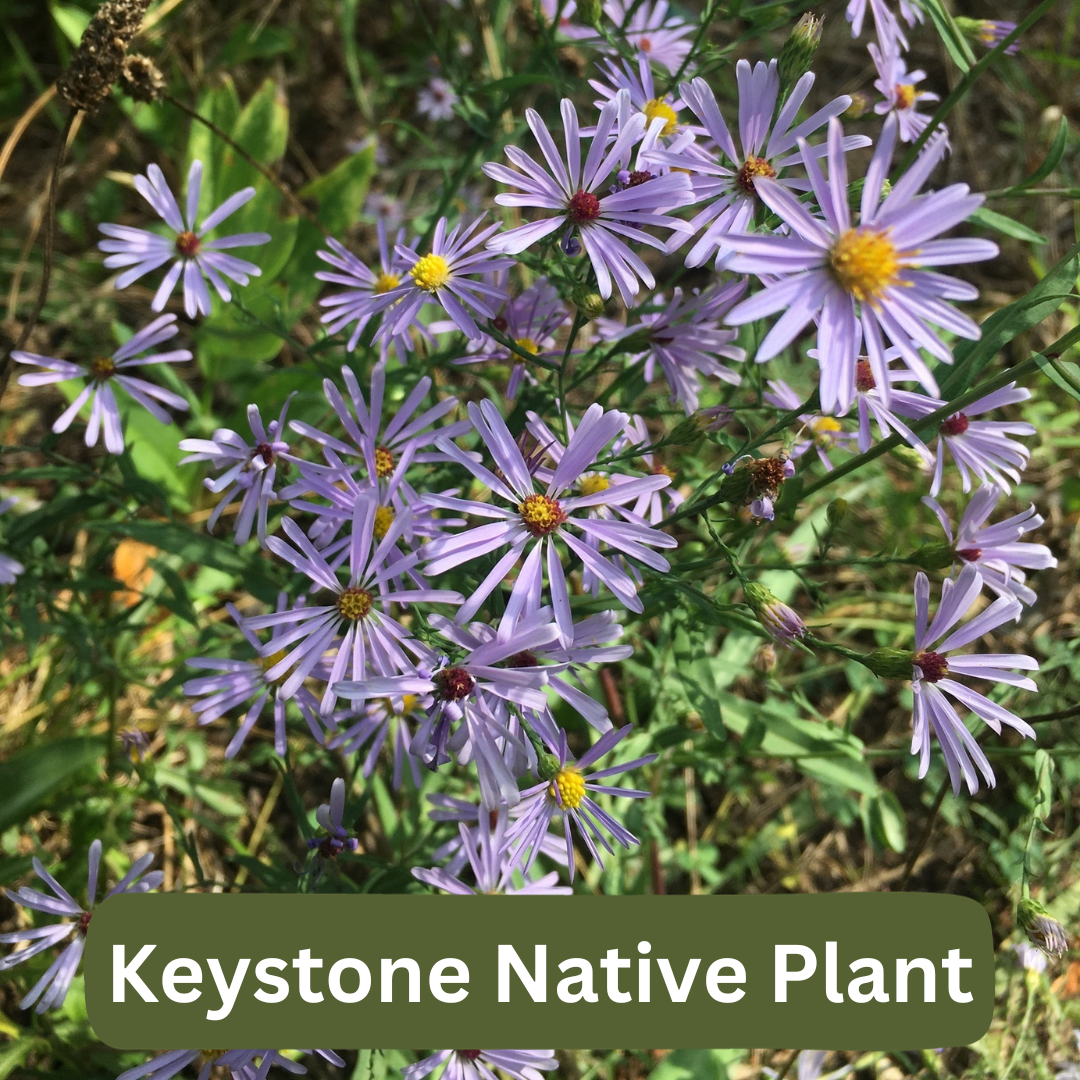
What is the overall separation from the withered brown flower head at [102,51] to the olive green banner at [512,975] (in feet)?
5.95

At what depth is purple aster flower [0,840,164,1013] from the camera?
1.86 metres

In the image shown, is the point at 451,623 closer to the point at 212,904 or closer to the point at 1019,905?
the point at 212,904

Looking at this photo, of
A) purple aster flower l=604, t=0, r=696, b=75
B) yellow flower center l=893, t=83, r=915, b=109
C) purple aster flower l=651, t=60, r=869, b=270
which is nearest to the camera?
purple aster flower l=651, t=60, r=869, b=270

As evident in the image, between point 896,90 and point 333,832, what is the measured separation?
2.20 m

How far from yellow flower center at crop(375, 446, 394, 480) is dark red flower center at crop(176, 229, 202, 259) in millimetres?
849

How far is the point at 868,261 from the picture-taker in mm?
1335

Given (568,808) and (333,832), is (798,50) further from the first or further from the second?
(333,832)

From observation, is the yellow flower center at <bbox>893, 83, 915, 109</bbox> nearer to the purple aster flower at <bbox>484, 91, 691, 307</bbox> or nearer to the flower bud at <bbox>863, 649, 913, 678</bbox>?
the purple aster flower at <bbox>484, 91, 691, 307</bbox>

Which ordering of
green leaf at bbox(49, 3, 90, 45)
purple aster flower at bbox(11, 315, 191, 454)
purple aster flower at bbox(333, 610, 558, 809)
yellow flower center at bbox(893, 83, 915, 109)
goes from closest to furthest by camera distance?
purple aster flower at bbox(333, 610, 558, 809) < purple aster flower at bbox(11, 315, 191, 454) < yellow flower center at bbox(893, 83, 915, 109) < green leaf at bbox(49, 3, 90, 45)

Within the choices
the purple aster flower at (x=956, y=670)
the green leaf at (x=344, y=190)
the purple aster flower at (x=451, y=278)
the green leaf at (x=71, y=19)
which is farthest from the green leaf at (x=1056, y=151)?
the green leaf at (x=71, y=19)

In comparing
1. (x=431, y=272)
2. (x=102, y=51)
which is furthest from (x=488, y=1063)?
(x=102, y=51)

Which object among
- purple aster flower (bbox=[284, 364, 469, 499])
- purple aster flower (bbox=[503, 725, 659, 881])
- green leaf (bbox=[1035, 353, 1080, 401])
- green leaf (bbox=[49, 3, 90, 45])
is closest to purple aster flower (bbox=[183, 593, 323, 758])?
purple aster flower (bbox=[284, 364, 469, 499])

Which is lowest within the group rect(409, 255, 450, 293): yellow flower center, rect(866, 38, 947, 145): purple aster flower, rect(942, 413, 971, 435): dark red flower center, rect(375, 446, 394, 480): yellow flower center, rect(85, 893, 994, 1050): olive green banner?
rect(85, 893, 994, 1050): olive green banner

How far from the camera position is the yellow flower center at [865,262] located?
1.33m
